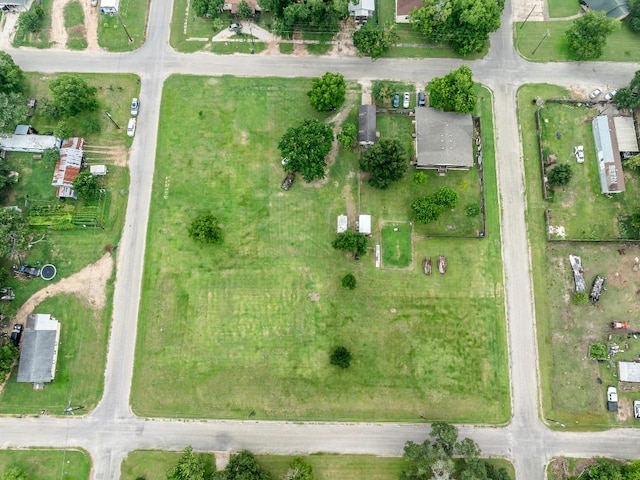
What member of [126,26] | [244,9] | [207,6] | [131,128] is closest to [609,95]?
[244,9]

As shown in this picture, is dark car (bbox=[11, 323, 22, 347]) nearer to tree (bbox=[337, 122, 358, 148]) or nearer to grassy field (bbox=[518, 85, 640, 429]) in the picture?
tree (bbox=[337, 122, 358, 148])

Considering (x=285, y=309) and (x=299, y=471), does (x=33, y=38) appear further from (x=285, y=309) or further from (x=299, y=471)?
(x=299, y=471)

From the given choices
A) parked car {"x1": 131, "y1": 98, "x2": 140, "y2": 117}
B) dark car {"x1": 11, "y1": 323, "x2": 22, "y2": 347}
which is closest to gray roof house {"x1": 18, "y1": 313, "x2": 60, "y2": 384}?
dark car {"x1": 11, "y1": 323, "x2": 22, "y2": 347}

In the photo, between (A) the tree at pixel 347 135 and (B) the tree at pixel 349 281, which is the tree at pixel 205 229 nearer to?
(B) the tree at pixel 349 281

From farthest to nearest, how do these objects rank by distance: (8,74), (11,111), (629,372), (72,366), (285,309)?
(8,74)
(285,309)
(11,111)
(72,366)
(629,372)

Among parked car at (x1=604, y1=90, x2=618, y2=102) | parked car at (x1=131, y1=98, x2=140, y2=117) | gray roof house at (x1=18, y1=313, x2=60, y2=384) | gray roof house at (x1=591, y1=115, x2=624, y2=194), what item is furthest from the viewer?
parked car at (x1=604, y1=90, x2=618, y2=102)

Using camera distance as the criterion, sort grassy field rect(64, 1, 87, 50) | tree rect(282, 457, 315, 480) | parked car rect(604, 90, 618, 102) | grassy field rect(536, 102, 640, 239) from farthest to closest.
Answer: grassy field rect(64, 1, 87, 50) → parked car rect(604, 90, 618, 102) → grassy field rect(536, 102, 640, 239) → tree rect(282, 457, 315, 480)

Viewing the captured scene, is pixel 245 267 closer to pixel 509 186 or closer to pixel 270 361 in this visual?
pixel 270 361
